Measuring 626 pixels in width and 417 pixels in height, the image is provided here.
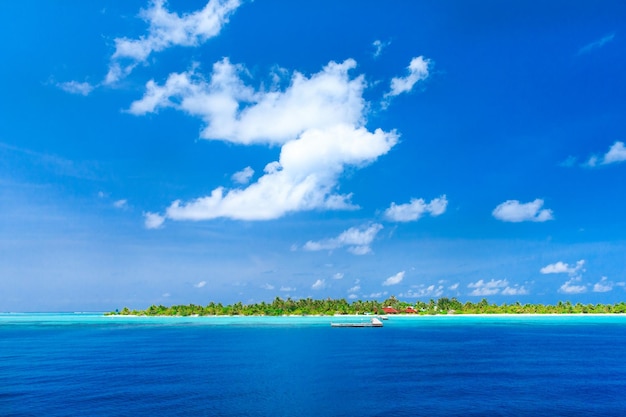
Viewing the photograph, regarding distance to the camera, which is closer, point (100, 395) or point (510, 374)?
point (100, 395)

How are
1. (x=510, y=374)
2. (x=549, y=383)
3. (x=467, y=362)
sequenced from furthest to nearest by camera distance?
(x=467, y=362) → (x=510, y=374) → (x=549, y=383)

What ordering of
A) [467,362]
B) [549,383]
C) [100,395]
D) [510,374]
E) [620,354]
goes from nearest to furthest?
1. [100,395]
2. [549,383]
3. [510,374]
4. [467,362]
5. [620,354]

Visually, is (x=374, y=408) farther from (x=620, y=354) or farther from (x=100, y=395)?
(x=620, y=354)

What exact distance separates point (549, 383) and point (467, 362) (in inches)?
655

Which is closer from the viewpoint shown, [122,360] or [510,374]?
[510,374]

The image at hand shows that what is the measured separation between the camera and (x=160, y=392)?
48.3 m

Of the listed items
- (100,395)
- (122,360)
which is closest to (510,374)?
(100,395)

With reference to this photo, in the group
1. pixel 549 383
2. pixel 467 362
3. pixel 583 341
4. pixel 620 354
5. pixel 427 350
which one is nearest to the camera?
pixel 549 383

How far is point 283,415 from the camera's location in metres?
40.2

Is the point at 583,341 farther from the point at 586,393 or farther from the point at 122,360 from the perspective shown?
the point at 122,360

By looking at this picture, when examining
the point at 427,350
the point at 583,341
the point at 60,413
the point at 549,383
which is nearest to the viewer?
the point at 60,413

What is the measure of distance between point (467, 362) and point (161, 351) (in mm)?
50063

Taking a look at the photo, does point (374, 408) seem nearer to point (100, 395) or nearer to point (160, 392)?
point (160, 392)

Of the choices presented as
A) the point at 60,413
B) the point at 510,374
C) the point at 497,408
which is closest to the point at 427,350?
the point at 510,374
